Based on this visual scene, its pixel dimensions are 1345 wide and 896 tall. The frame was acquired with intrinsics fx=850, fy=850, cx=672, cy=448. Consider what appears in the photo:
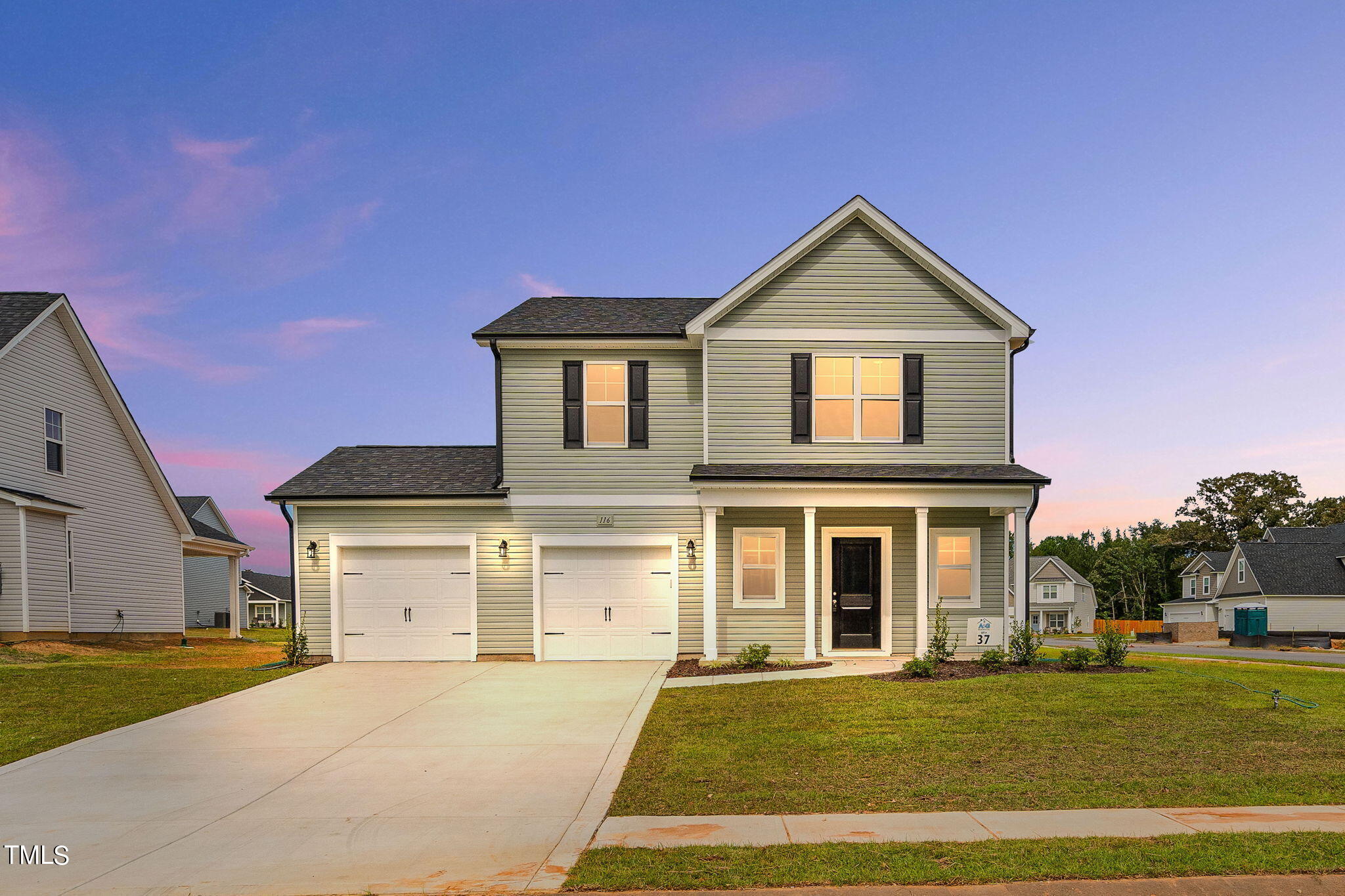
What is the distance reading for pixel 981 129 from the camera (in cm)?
1991

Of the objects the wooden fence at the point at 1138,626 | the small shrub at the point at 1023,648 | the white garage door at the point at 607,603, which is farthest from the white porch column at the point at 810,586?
the wooden fence at the point at 1138,626

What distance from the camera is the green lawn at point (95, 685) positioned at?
449 inches

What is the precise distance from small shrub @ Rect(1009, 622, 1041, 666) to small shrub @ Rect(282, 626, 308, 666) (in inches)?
531

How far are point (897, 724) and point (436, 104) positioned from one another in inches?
742

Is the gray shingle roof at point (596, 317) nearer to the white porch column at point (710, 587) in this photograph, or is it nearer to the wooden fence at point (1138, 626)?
the white porch column at point (710, 587)

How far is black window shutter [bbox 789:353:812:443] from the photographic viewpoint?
17250mm

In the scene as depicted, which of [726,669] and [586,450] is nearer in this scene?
[726,669]

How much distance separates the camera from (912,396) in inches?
683

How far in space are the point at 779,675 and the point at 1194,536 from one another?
261 ft

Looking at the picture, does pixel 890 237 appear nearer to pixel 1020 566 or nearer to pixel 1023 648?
pixel 1020 566

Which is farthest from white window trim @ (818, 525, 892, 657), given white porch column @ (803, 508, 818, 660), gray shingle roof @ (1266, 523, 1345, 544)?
gray shingle roof @ (1266, 523, 1345, 544)

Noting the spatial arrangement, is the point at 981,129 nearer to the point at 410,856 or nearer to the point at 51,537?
the point at 410,856

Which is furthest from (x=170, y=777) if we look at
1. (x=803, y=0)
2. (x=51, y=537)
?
(x=803, y=0)

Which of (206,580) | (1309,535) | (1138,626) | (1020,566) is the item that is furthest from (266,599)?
(1309,535)
